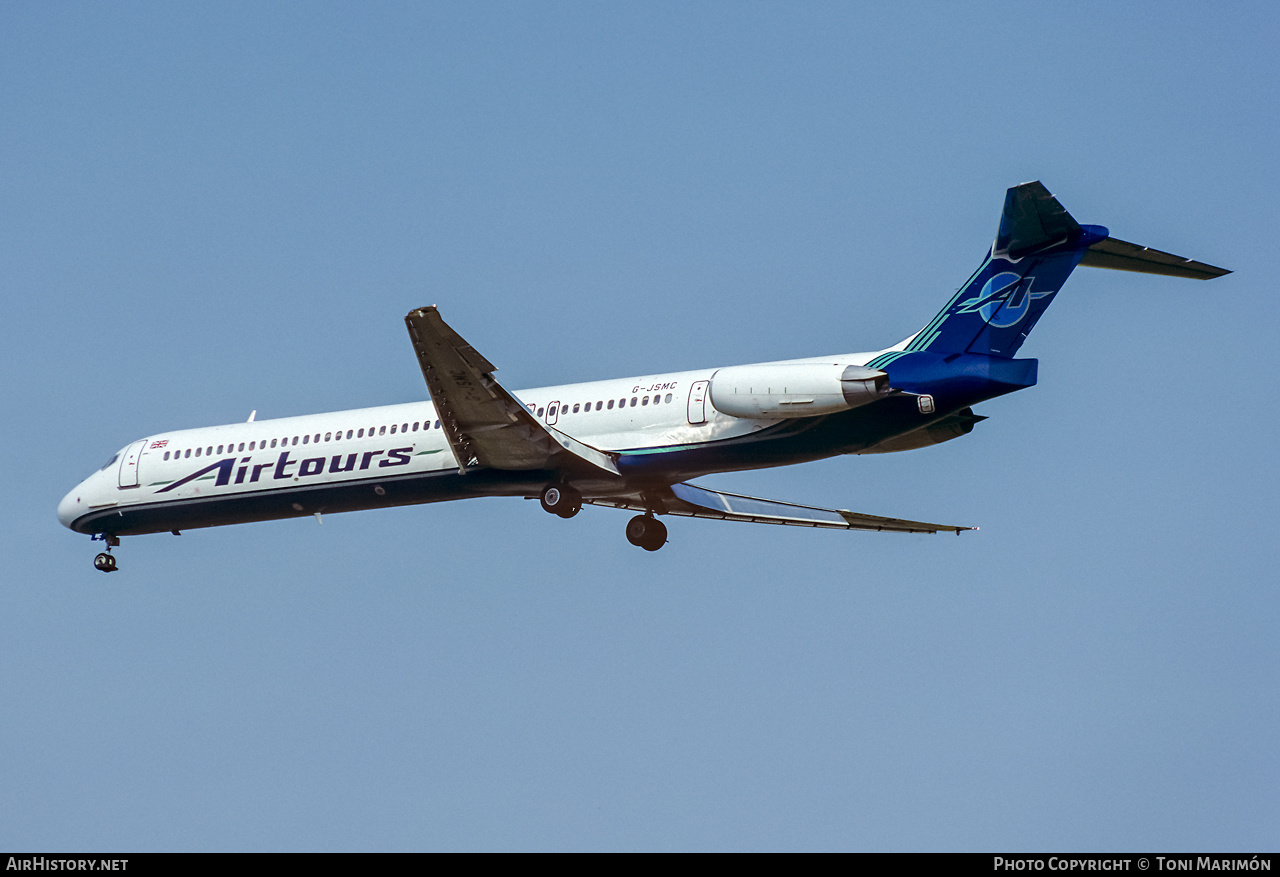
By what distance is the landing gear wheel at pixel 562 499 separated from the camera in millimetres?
27567

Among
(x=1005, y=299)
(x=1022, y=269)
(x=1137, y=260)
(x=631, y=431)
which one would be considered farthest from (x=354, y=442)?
(x=1137, y=260)

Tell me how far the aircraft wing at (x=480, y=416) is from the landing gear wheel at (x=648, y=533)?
3033mm

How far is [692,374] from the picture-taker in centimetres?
2725

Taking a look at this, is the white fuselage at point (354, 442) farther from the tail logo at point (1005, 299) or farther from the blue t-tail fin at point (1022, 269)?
the tail logo at point (1005, 299)

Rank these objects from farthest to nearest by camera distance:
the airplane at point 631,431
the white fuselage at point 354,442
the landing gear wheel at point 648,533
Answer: the landing gear wheel at point 648,533 < the white fuselage at point 354,442 < the airplane at point 631,431

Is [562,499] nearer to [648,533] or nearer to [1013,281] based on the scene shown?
[648,533]

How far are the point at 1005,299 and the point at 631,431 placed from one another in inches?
260

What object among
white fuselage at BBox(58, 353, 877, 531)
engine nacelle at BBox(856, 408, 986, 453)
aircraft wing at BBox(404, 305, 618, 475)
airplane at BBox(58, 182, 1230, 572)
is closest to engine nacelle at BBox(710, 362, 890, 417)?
airplane at BBox(58, 182, 1230, 572)

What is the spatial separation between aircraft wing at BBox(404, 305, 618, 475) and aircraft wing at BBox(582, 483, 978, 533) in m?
2.57

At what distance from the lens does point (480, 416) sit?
2681 cm

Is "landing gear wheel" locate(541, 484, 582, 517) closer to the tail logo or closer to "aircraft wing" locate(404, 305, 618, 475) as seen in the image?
"aircraft wing" locate(404, 305, 618, 475)

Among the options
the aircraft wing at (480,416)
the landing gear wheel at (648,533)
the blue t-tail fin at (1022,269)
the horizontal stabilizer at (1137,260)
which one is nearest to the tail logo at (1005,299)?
the blue t-tail fin at (1022,269)
